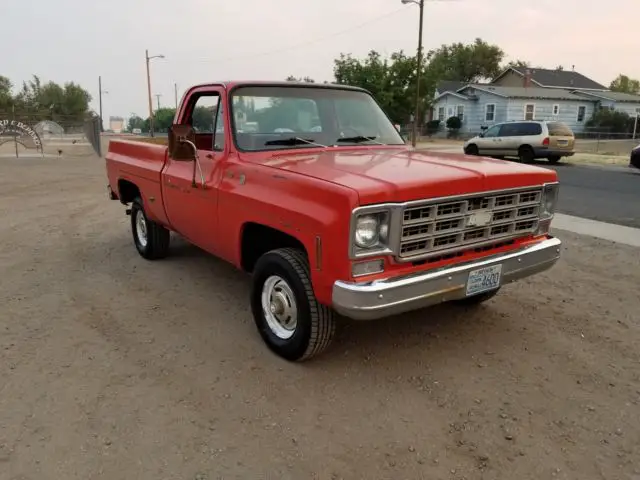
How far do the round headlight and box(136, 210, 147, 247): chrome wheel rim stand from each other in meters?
3.89

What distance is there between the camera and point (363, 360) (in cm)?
378

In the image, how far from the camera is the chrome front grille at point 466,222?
3.18 m

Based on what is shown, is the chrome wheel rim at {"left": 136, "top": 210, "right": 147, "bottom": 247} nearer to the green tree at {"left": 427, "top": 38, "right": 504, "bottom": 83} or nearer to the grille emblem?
the grille emblem

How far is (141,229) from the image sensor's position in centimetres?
641

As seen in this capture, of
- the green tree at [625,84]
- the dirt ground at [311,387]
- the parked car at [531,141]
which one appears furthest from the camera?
the green tree at [625,84]

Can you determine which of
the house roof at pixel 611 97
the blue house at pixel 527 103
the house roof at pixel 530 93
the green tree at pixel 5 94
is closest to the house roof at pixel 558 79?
the blue house at pixel 527 103

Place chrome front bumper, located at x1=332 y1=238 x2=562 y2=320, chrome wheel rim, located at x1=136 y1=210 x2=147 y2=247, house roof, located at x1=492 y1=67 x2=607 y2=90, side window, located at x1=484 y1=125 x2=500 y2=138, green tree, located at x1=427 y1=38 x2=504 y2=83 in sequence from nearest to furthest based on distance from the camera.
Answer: chrome front bumper, located at x1=332 y1=238 x2=562 y2=320 → chrome wheel rim, located at x1=136 y1=210 x2=147 y2=247 → side window, located at x1=484 y1=125 x2=500 y2=138 → house roof, located at x1=492 y1=67 x2=607 y2=90 → green tree, located at x1=427 y1=38 x2=504 y2=83

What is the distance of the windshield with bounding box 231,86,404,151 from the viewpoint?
4.29 meters

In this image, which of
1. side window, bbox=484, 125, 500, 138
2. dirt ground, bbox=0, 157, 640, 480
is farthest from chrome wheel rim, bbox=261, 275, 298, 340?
side window, bbox=484, 125, 500, 138

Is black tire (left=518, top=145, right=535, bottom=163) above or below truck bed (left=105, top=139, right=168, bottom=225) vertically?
below

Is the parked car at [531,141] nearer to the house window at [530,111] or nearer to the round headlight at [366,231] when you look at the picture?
the round headlight at [366,231]

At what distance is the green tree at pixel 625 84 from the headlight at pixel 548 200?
95508 millimetres

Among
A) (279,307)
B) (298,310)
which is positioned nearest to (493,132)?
(279,307)

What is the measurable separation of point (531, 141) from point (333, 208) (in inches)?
737
